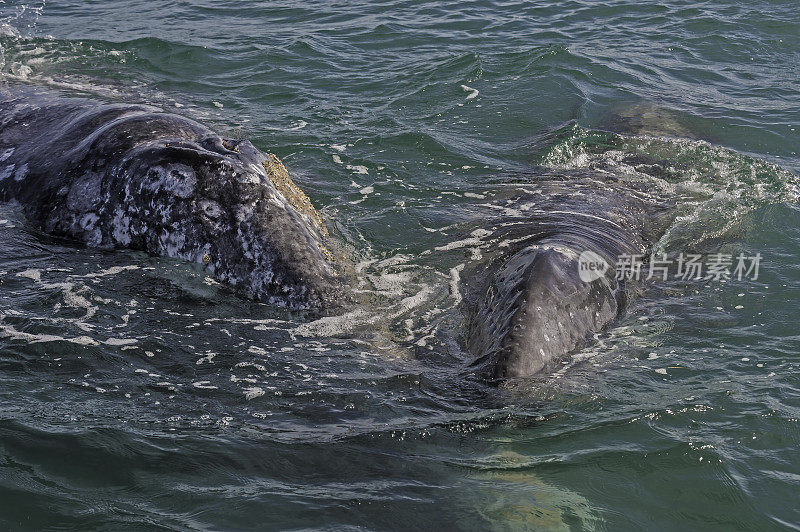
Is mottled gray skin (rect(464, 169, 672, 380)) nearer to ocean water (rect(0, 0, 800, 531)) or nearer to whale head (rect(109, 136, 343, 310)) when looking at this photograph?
ocean water (rect(0, 0, 800, 531))

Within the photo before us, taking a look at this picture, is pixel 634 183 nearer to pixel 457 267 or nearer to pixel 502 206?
pixel 502 206

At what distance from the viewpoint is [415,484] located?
13.4 ft

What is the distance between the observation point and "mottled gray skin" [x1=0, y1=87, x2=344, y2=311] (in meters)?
5.64

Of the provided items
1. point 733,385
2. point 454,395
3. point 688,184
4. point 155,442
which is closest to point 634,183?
point 688,184

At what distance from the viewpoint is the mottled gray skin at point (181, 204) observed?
5.64 metres

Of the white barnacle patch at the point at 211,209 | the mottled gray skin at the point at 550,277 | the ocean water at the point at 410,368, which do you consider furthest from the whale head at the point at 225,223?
the mottled gray skin at the point at 550,277

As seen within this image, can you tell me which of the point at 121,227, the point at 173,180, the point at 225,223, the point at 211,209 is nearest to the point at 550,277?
the point at 225,223

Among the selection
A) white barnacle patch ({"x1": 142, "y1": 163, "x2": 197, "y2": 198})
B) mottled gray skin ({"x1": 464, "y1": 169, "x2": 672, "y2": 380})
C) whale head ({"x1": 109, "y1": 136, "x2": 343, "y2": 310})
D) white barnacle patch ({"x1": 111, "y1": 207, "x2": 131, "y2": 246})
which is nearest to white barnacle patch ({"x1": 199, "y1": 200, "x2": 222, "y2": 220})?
whale head ({"x1": 109, "y1": 136, "x2": 343, "y2": 310})

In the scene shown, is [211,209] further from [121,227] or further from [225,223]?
[121,227]

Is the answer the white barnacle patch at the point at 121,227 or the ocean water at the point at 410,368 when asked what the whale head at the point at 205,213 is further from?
the ocean water at the point at 410,368

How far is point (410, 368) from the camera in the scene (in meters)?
5.07

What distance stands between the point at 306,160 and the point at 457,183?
1.59 meters

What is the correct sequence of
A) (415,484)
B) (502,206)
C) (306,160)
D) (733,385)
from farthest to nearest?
1. (306,160)
2. (502,206)
3. (733,385)
4. (415,484)

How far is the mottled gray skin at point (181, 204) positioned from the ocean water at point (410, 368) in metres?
0.17
